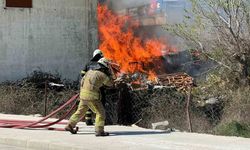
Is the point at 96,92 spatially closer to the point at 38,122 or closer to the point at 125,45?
the point at 38,122

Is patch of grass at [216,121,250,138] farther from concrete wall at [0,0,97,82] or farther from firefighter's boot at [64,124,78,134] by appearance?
concrete wall at [0,0,97,82]

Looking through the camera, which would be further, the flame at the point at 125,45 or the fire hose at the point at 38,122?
the flame at the point at 125,45

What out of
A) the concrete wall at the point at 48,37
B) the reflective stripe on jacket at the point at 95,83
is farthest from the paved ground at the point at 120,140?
the concrete wall at the point at 48,37

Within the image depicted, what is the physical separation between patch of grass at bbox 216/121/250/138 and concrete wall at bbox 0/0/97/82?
9893mm

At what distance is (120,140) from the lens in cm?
1048

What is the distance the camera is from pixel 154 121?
14227 mm

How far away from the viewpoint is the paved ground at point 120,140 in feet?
32.0

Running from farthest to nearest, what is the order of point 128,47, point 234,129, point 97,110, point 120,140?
point 128,47 < point 234,129 < point 97,110 < point 120,140

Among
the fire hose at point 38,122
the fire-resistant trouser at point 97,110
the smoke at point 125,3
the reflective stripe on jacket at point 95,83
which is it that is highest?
the smoke at point 125,3

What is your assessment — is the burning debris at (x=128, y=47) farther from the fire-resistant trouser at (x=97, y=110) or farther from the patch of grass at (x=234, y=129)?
the fire-resistant trouser at (x=97, y=110)

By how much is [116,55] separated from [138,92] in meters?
10.5

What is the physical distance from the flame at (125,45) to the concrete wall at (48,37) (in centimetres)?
212

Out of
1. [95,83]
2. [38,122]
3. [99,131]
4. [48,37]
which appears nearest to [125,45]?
[48,37]

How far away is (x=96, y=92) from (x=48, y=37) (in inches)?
413
